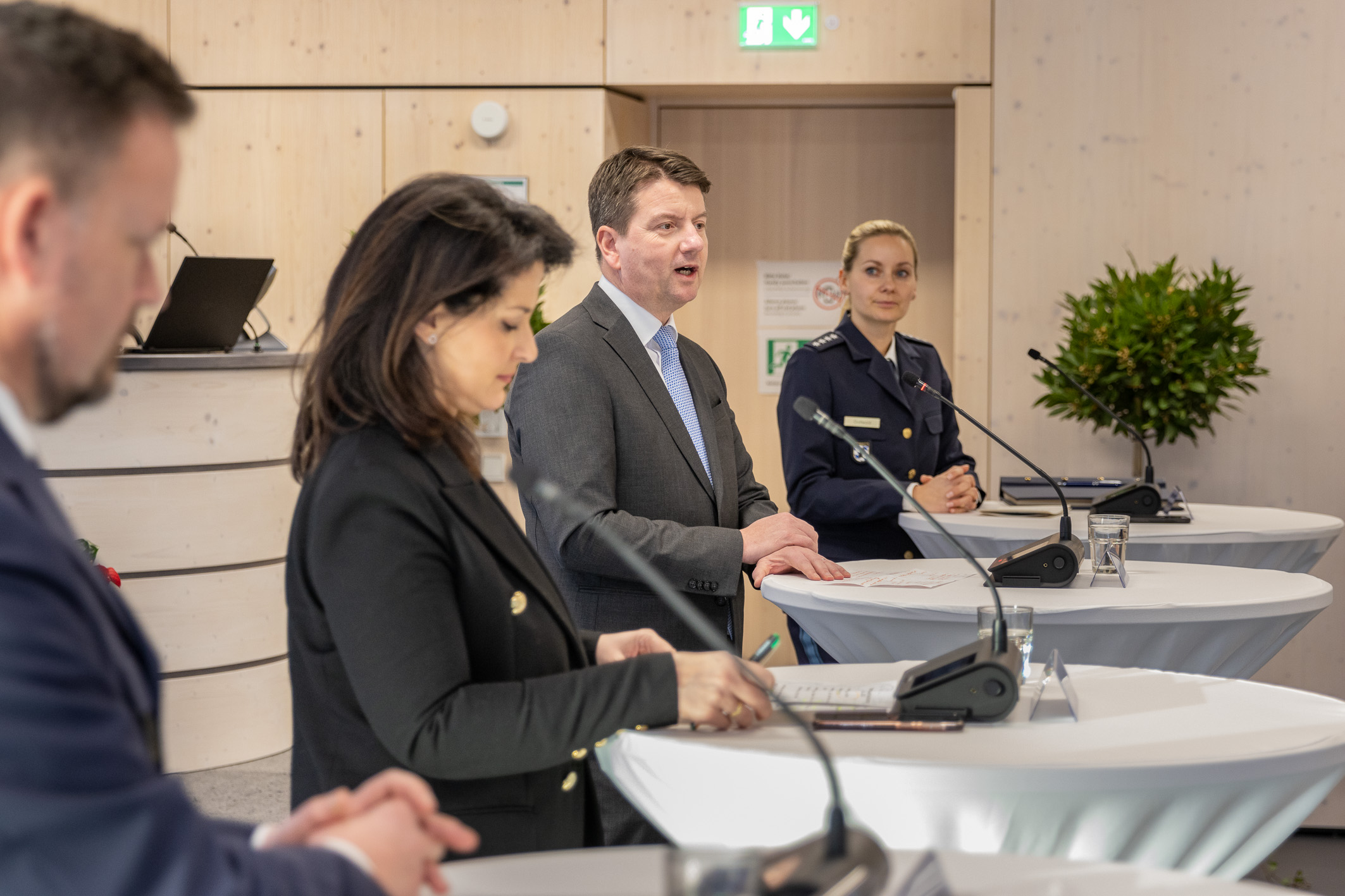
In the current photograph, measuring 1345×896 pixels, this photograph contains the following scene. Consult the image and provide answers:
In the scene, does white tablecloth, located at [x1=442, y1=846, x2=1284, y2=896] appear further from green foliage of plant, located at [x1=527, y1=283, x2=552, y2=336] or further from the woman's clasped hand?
green foliage of plant, located at [x1=527, y1=283, x2=552, y2=336]

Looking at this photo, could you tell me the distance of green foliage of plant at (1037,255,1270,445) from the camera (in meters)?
3.96

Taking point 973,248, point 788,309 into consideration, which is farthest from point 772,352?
point 973,248

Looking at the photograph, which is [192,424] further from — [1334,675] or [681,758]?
[1334,675]

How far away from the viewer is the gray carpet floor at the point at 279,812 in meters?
3.38

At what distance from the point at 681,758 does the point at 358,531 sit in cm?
44

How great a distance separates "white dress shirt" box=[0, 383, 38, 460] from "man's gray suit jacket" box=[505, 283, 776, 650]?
4.51 feet

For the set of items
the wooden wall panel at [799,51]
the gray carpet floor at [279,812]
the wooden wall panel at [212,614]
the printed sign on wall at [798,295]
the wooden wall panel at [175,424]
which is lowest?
the gray carpet floor at [279,812]

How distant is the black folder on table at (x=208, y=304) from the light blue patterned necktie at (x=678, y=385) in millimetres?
2113

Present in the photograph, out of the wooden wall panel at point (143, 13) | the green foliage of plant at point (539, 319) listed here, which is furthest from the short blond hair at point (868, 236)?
the wooden wall panel at point (143, 13)

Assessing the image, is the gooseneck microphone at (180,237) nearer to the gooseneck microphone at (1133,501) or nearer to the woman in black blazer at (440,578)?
the gooseneck microphone at (1133,501)

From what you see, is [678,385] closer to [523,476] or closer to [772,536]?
[772,536]

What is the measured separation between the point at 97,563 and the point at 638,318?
2298 millimetres

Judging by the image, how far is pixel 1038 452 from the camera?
4.77 metres

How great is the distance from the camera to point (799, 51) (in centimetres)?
501
